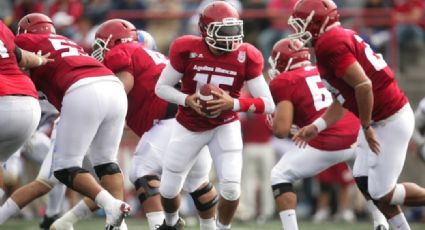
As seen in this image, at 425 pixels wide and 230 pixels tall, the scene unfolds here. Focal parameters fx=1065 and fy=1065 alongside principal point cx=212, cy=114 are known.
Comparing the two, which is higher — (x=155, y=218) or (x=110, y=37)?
(x=110, y=37)

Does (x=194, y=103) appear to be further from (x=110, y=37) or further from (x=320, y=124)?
(x=110, y=37)

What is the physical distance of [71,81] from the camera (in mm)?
7691

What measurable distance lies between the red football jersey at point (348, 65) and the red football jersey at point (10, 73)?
6.81ft

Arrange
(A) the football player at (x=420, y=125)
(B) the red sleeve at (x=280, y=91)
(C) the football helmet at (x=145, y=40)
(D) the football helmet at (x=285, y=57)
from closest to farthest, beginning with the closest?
(B) the red sleeve at (x=280, y=91), (D) the football helmet at (x=285, y=57), (C) the football helmet at (x=145, y=40), (A) the football player at (x=420, y=125)

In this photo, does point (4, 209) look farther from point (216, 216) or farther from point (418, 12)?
point (418, 12)

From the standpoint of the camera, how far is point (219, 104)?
7891 millimetres

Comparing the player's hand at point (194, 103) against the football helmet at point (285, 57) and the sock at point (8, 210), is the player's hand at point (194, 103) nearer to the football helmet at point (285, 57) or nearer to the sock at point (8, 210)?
the football helmet at point (285, 57)

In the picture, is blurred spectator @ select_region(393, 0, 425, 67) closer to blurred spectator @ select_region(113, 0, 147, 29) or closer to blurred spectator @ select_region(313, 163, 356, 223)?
blurred spectator @ select_region(313, 163, 356, 223)

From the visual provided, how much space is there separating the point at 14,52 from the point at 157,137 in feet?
5.75

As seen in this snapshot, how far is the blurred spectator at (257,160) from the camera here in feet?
44.0

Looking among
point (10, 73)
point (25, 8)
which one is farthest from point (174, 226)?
point (25, 8)

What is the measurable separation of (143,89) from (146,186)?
2.65ft

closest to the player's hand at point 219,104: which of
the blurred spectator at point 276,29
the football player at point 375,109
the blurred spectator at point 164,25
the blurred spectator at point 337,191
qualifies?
the football player at point 375,109

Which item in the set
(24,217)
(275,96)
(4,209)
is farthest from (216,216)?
(24,217)
